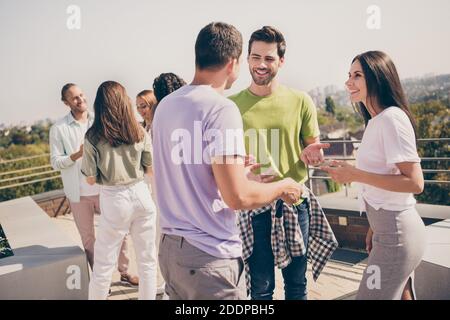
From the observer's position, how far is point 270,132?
2.30 meters

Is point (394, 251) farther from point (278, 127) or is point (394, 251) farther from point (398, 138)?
point (278, 127)

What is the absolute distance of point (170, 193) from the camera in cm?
157

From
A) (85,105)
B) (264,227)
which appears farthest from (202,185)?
(85,105)

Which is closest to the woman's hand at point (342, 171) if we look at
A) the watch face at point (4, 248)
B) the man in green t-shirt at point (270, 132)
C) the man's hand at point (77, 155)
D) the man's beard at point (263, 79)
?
the man in green t-shirt at point (270, 132)

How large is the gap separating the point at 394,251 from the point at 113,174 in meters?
1.65

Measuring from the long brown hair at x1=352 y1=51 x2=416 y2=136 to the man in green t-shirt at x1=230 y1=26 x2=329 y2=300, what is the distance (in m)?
0.43

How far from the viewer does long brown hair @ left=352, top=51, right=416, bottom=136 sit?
1.91m

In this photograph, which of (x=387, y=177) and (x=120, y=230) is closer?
(x=387, y=177)

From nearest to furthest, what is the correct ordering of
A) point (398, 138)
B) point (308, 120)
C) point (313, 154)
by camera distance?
1. point (398, 138)
2. point (313, 154)
3. point (308, 120)

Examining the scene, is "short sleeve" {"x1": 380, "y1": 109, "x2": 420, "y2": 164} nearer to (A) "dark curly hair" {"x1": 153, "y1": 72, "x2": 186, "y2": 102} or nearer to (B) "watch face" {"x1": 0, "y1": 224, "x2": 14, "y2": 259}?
(A) "dark curly hair" {"x1": 153, "y1": 72, "x2": 186, "y2": 102}

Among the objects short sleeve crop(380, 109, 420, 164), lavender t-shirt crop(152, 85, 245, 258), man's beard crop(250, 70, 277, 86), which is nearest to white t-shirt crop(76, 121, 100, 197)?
man's beard crop(250, 70, 277, 86)

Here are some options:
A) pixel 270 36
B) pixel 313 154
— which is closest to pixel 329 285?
pixel 313 154
